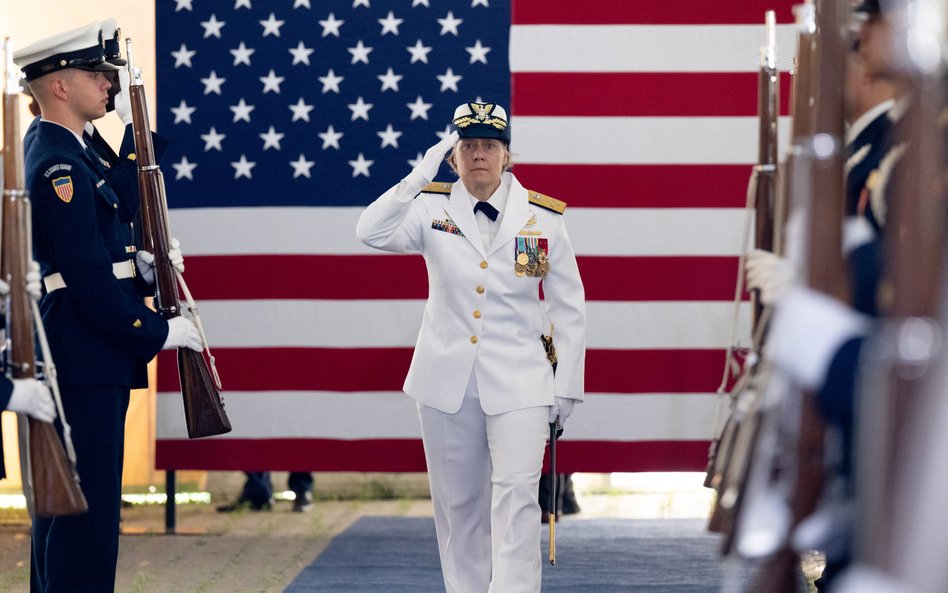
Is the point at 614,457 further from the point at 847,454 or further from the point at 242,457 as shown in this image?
the point at 847,454

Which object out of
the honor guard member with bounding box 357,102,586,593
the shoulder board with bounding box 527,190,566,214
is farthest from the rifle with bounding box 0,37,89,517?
the shoulder board with bounding box 527,190,566,214

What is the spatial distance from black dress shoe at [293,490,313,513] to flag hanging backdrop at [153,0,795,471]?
792 millimetres

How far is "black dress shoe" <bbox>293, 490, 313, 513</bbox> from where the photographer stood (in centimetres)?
591

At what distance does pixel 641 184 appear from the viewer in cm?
506

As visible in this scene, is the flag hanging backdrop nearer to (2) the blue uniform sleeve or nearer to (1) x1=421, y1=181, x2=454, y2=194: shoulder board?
(1) x1=421, y1=181, x2=454, y2=194: shoulder board

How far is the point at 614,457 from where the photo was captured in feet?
16.6

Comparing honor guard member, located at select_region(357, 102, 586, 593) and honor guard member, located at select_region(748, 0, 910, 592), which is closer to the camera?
honor guard member, located at select_region(748, 0, 910, 592)

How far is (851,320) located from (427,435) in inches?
84.6

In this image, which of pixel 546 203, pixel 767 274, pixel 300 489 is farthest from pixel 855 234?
pixel 300 489

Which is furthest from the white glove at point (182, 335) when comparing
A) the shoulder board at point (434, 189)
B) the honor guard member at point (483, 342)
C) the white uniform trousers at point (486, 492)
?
the shoulder board at point (434, 189)

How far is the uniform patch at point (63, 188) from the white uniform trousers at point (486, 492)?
114 centimetres

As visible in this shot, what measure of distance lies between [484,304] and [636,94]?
190 cm

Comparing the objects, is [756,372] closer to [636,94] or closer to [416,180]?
[416,180]

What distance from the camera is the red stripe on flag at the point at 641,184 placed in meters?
5.05
